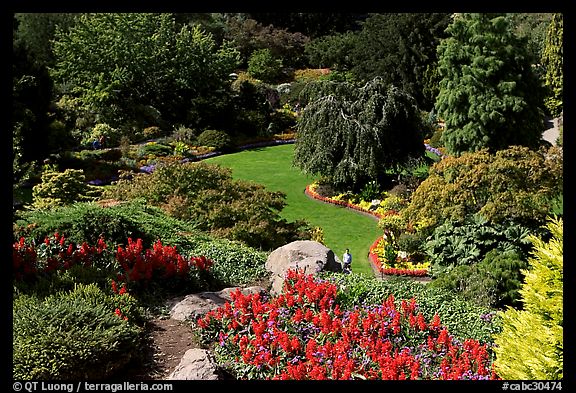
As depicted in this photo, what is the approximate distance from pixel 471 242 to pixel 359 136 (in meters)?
6.84

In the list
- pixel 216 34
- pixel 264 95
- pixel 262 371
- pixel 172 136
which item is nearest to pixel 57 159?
pixel 172 136

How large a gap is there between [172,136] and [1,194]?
870 inches

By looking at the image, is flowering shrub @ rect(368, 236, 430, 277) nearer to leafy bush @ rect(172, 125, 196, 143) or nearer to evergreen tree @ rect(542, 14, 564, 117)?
leafy bush @ rect(172, 125, 196, 143)

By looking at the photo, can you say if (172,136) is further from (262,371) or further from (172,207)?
(262,371)

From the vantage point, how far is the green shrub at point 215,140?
25.9 meters

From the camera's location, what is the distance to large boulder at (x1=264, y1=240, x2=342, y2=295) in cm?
904

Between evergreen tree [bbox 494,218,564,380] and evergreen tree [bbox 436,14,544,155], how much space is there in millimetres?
14746

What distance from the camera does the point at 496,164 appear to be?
11422 millimetres

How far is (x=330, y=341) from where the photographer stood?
696 cm

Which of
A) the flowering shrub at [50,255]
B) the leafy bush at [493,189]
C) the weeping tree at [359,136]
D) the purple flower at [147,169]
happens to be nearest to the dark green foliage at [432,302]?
the leafy bush at [493,189]

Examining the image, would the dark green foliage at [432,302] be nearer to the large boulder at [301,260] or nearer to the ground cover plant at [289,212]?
the ground cover plant at [289,212]

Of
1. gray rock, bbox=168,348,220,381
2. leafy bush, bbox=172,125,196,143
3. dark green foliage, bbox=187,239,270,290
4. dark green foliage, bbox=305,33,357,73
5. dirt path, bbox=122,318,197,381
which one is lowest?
leafy bush, bbox=172,125,196,143

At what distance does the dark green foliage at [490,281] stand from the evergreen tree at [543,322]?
4379 millimetres

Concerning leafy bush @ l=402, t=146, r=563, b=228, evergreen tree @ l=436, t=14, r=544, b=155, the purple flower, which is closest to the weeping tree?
evergreen tree @ l=436, t=14, r=544, b=155
